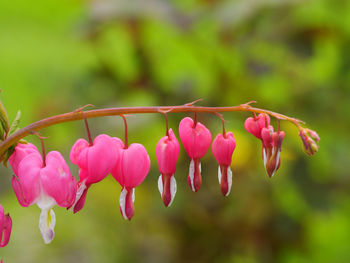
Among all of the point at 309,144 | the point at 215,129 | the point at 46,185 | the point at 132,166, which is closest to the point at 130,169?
the point at 132,166

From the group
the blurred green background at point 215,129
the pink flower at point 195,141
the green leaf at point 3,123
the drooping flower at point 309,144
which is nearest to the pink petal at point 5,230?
the green leaf at point 3,123

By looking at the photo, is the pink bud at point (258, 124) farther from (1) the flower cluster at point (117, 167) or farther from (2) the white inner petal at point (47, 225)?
(2) the white inner petal at point (47, 225)

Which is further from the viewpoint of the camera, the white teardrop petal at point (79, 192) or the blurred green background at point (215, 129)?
the blurred green background at point (215, 129)

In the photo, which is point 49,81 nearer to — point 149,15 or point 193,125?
point 149,15

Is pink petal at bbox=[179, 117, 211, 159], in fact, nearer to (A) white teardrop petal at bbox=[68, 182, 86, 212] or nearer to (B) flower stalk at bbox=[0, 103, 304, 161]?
(B) flower stalk at bbox=[0, 103, 304, 161]

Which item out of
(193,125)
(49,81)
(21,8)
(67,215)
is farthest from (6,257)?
(21,8)

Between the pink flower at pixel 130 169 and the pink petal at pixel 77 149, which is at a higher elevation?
the pink petal at pixel 77 149

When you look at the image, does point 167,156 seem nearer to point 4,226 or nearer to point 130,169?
point 130,169
